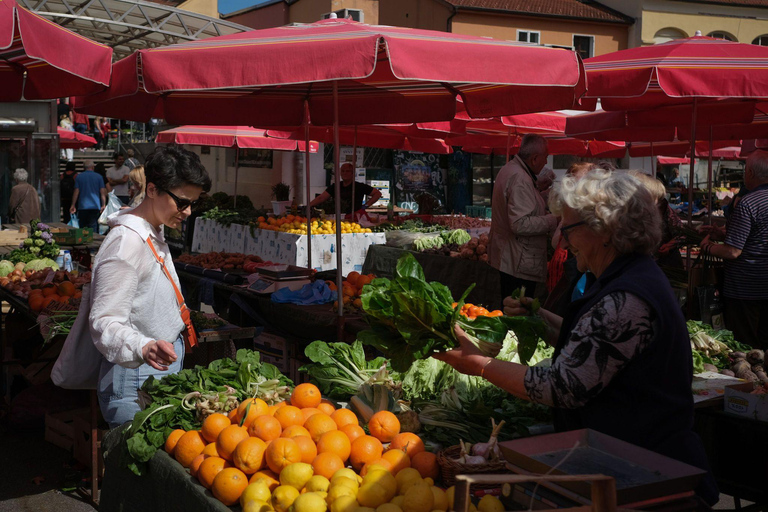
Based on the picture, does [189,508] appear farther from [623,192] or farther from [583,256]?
[623,192]

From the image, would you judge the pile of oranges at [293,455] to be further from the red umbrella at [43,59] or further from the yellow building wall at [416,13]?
the yellow building wall at [416,13]

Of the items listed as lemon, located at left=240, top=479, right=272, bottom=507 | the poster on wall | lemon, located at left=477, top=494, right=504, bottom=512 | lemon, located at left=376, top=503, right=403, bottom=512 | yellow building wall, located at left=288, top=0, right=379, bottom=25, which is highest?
yellow building wall, located at left=288, top=0, right=379, bottom=25

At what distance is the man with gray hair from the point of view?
6465 mm

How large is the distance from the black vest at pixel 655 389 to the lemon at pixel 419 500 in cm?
58

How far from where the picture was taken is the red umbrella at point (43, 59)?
13.2ft

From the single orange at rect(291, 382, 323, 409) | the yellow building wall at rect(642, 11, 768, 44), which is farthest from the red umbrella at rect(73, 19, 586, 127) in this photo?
the yellow building wall at rect(642, 11, 768, 44)

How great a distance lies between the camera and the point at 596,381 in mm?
2236

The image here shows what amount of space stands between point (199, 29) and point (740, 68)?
52.4ft

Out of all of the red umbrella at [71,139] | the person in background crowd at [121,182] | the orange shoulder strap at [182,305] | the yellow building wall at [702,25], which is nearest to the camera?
the orange shoulder strap at [182,305]

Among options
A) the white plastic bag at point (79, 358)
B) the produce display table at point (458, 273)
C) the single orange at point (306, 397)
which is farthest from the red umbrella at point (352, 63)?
the produce display table at point (458, 273)

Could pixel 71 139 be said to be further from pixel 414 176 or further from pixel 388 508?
pixel 388 508

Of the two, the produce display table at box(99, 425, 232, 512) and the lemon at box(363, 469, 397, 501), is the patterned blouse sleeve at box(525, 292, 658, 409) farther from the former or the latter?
the produce display table at box(99, 425, 232, 512)

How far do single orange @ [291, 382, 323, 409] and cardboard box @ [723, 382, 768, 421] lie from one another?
6.44 ft

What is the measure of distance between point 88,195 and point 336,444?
1442cm
